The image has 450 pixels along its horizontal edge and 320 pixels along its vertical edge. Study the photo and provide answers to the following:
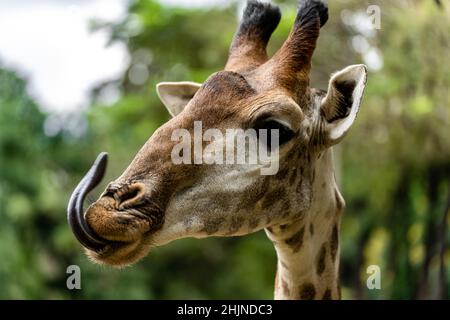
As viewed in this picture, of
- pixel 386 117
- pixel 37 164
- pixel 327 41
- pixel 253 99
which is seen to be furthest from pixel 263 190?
pixel 37 164

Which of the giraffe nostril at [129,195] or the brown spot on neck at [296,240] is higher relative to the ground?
the giraffe nostril at [129,195]

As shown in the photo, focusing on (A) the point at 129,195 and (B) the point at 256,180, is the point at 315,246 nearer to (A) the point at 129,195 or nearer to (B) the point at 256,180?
(B) the point at 256,180

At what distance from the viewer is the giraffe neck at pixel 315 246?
3746mm

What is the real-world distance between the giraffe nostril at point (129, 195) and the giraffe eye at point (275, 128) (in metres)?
0.59

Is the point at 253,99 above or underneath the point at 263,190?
above

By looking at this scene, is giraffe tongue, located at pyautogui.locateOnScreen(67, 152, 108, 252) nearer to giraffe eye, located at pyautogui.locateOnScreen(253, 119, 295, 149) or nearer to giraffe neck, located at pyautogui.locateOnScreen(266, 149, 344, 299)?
giraffe eye, located at pyautogui.locateOnScreen(253, 119, 295, 149)

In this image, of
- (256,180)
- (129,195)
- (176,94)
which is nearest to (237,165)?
(256,180)

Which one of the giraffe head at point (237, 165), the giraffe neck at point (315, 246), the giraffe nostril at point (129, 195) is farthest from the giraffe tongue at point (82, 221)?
the giraffe neck at point (315, 246)

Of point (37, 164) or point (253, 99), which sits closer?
point (253, 99)

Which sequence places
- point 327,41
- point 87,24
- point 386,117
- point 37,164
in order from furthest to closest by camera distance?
point 37,164, point 87,24, point 386,117, point 327,41

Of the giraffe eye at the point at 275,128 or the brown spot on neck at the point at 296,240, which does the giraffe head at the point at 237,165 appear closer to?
the giraffe eye at the point at 275,128

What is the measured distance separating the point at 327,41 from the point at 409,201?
6536 millimetres
